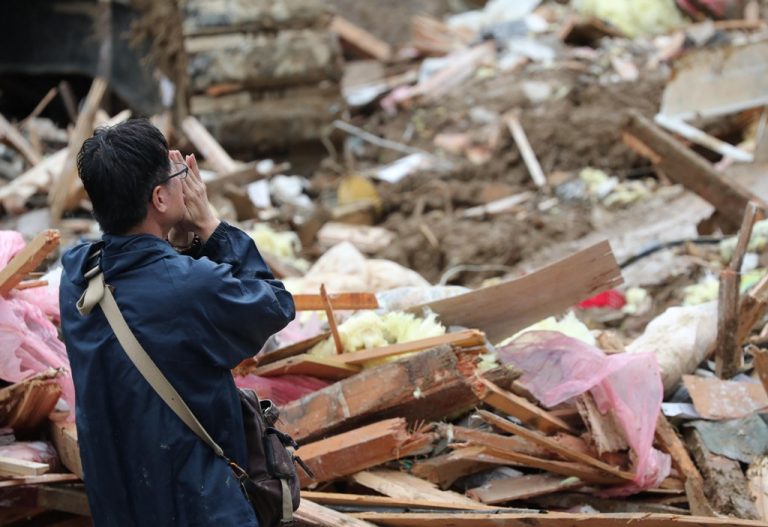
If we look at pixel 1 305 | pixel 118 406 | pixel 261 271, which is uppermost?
pixel 261 271

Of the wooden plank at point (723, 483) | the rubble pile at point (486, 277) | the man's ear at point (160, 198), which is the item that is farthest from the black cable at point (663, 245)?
the man's ear at point (160, 198)

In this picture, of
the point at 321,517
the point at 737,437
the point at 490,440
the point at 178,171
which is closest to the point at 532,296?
the point at 490,440

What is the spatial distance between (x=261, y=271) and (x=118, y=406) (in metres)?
0.54

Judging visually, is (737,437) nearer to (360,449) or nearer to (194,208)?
(360,449)

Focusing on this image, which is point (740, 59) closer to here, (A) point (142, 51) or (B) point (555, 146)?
(B) point (555, 146)

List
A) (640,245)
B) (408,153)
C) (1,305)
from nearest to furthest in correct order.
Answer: (1,305) → (640,245) → (408,153)

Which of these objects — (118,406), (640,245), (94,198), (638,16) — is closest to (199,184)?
(94,198)

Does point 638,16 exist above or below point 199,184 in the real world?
below

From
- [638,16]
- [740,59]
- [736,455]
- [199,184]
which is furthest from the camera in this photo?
[638,16]

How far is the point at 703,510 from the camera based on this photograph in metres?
3.53

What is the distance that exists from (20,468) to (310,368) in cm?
124

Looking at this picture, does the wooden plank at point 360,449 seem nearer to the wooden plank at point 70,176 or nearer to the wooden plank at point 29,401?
the wooden plank at point 29,401

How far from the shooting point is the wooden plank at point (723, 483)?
357cm

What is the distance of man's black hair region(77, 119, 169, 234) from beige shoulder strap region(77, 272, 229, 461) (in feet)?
0.63
